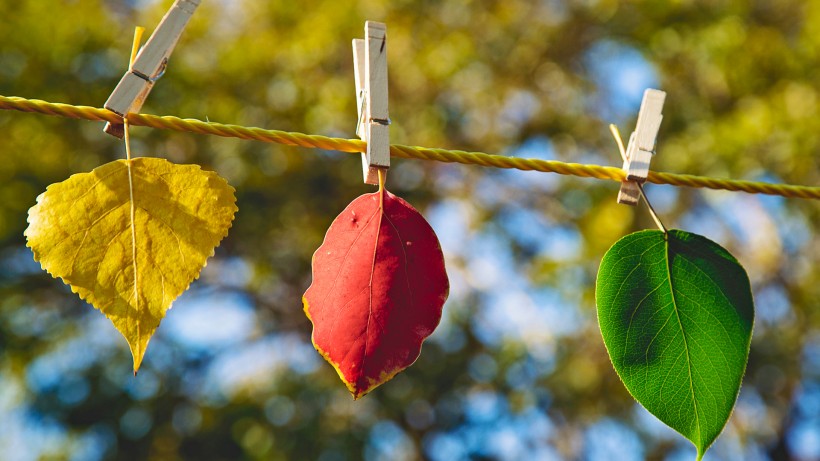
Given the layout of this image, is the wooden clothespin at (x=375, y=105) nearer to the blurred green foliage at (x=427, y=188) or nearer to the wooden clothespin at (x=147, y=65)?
the wooden clothespin at (x=147, y=65)

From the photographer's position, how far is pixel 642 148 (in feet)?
1.96

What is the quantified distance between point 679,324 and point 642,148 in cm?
14

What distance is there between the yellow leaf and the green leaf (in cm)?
29

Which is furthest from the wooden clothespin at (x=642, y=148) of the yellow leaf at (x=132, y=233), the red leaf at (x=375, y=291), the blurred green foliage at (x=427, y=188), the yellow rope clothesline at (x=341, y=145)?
the blurred green foliage at (x=427, y=188)

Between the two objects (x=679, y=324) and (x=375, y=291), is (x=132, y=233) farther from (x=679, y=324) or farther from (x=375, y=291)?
(x=679, y=324)

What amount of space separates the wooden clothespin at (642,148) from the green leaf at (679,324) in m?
0.04

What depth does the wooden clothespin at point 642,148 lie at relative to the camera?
0.59 m

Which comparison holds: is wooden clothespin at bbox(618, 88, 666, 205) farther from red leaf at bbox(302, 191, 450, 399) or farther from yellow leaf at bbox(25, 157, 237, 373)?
yellow leaf at bbox(25, 157, 237, 373)

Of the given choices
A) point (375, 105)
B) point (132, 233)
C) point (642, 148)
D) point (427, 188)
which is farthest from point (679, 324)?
point (427, 188)

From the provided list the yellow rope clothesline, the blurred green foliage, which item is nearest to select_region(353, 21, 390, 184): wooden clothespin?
the yellow rope clothesline

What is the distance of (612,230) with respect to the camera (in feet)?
12.6

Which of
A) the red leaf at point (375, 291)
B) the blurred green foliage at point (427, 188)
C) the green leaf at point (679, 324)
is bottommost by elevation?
the blurred green foliage at point (427, 188)

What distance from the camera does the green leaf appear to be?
56 cm

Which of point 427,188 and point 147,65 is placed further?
point 427,188
